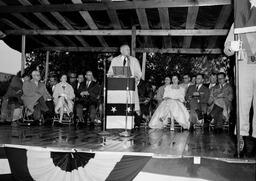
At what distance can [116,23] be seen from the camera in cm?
690

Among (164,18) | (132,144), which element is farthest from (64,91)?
(132,144)

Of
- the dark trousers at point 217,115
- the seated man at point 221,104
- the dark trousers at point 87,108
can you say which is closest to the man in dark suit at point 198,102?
the seated man at point 221,104

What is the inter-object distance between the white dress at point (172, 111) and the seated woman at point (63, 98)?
2.05 metres

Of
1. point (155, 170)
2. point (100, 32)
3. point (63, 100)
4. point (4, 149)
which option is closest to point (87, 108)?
point (63, 100)

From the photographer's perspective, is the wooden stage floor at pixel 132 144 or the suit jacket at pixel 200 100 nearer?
the wooden stage floor at pixel 132 144

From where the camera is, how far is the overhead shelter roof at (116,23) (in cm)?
573

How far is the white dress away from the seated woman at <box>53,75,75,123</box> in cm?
205

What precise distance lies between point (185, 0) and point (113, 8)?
1.43m

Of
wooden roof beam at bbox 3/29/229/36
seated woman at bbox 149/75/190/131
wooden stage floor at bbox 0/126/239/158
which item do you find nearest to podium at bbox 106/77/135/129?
wooden stage floor at bbox 0/126/239/158

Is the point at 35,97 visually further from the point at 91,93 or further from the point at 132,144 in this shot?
the point at 132,144

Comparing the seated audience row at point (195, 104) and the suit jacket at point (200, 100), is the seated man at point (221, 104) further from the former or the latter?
the suit jacket at point (200, 100)

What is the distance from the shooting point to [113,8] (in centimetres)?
566

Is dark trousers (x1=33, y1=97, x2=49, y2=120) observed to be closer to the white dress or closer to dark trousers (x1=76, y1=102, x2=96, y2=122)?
dark trousers (x1=76, y1=102, x2=96, y2=122)

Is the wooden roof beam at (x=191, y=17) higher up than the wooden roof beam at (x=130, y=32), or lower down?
higher up
